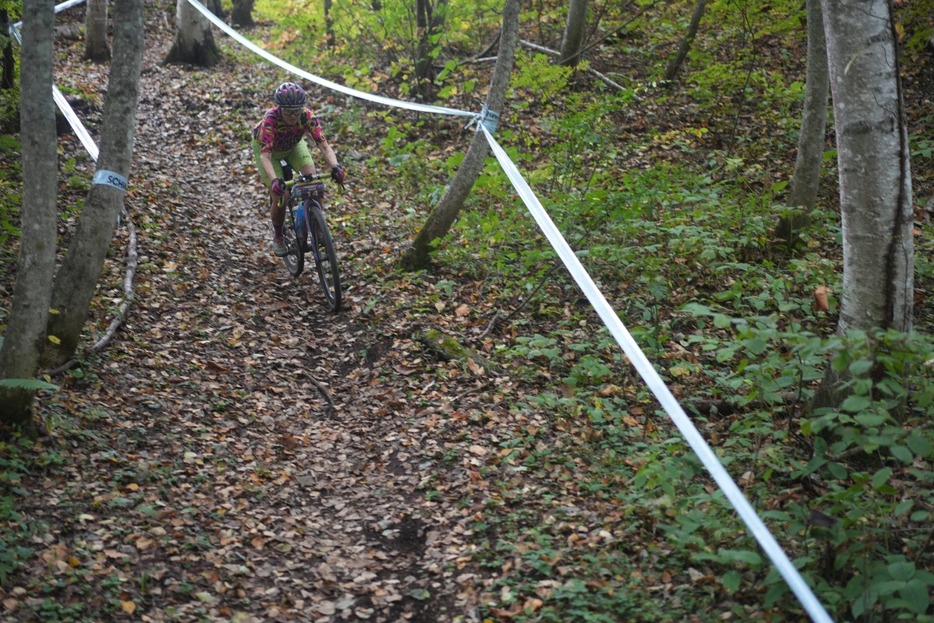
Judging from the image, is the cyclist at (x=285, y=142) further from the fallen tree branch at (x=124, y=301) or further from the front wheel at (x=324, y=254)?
the fallen tree branch at (x=124, y=301)

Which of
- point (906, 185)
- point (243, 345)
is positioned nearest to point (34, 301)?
point (243, 345)

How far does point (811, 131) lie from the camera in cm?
745

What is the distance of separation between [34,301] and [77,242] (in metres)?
0.81

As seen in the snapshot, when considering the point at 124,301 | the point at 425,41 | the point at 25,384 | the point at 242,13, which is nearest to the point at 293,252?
the point at 124,301

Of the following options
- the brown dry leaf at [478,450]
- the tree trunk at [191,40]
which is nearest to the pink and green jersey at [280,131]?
the brown dry leaf at [478,450]

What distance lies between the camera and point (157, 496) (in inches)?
188

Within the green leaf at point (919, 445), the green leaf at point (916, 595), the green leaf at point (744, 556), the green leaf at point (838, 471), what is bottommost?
the green leaf at point (744, 556)

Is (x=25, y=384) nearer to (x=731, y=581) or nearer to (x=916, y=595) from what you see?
(x=731, y=581)

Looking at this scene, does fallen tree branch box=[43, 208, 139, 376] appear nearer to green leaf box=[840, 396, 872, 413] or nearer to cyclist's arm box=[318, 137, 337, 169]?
cyclist's arm box=[318, 137, 337, 169]

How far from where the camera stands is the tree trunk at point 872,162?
3.90 metres

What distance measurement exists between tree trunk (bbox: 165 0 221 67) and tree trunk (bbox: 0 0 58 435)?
11306 millimetres

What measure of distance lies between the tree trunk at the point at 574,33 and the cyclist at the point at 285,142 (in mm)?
5257

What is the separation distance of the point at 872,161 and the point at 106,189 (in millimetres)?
4991

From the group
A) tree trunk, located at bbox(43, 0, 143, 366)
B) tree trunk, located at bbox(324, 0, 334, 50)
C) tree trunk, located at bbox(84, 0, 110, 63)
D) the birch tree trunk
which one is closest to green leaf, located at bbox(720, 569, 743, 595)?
the birch tree trunk
